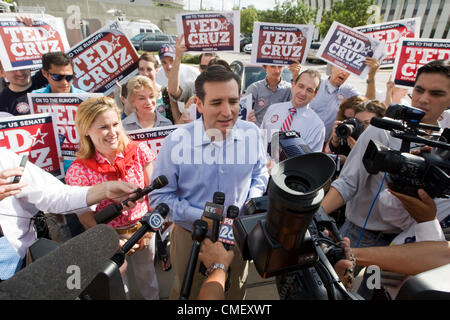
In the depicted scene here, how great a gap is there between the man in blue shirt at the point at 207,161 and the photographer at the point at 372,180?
0.61 metres

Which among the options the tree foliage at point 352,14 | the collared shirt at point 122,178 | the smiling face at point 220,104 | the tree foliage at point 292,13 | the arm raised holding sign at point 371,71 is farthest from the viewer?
the tree foliage at point 292,13

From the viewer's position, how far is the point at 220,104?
1.76 m

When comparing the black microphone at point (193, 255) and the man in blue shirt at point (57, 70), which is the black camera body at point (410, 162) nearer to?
the black microphone at point (193, 255)

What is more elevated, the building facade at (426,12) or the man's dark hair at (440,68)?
the building facade at (426,12)

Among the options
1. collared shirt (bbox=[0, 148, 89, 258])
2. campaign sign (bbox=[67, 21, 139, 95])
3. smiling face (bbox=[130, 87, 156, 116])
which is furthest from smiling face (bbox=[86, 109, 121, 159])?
campaign sign (bbox=[67, 21, 139, 95])

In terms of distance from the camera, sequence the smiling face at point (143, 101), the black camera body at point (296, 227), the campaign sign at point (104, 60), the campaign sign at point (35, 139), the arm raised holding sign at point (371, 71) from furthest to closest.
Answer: the arm raised holding sign at point (371, 71) → the campaign sign at point (104, 60) → the smiling face at point (143, 101) → the campaign sign at point (35, 139) → the black camera body at point (296, 227)

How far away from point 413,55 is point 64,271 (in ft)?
14.2

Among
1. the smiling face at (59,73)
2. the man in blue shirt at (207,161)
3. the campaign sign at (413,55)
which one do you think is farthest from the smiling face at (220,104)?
the campaign sign at (413,55)

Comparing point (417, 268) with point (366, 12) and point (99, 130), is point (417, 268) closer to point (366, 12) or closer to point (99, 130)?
point (99, 130)

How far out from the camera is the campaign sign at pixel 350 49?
356 cm

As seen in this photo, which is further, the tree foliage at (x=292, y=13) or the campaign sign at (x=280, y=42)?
the tree foliage at (x=292, y=13)

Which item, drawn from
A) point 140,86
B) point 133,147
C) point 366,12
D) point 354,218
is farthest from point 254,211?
point 366,12

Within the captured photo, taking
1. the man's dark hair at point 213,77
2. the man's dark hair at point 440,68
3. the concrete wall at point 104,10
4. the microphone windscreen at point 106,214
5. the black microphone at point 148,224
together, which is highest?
the concrete wall at point 104,10
